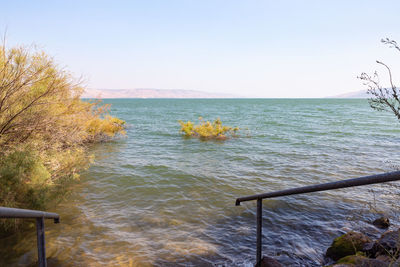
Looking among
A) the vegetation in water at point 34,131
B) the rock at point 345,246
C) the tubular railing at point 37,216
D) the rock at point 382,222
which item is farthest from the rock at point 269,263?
the vegetation in water at point 34,131

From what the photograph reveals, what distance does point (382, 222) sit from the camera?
21.2ft

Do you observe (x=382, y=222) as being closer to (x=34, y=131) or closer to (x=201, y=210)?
(x=201, y=210)

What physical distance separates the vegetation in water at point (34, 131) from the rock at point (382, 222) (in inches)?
322

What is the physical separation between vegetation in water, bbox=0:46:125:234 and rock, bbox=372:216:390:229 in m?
8.18

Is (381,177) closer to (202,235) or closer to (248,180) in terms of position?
(202,235)

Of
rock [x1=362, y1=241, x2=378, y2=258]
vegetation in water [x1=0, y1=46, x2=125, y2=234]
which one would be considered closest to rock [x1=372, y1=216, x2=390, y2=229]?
rock [x1=362, y1=241, x2=378, y2=258]

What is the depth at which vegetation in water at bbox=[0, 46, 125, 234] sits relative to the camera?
6285 mm

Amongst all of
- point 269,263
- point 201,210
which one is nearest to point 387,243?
point 269,263

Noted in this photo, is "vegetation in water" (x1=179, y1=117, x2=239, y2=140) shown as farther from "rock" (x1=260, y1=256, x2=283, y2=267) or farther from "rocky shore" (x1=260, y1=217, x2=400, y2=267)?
"rock" (x1=260, y1=256, x2=283, y2=267)

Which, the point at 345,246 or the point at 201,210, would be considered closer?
the point at 345,246

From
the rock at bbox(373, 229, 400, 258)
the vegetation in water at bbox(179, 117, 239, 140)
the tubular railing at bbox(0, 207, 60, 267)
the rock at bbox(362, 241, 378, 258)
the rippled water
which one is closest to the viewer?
the tubular railing at bbox(0, 207, 60, 267)

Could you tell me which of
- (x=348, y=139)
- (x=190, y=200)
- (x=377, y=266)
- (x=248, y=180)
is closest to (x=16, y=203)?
(x=190, y=200)

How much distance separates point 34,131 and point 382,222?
10031mm

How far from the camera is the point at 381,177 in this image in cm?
175
